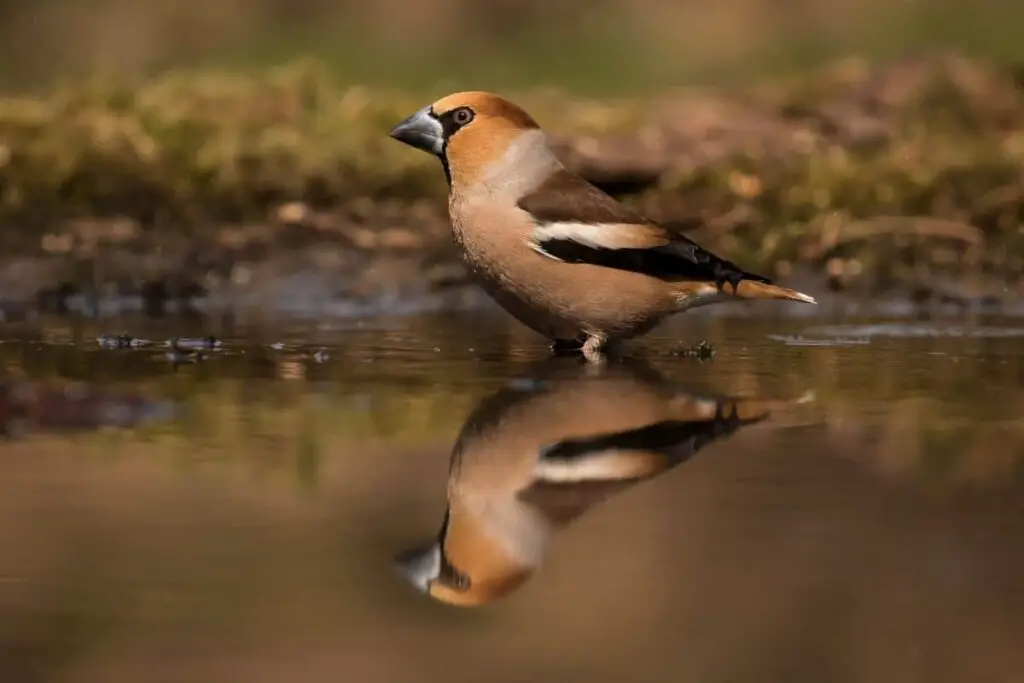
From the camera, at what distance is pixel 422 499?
4297mm

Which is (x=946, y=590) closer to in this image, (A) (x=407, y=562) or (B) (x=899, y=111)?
(A) (x=407, y=562)

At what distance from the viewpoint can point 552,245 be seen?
6.80 m

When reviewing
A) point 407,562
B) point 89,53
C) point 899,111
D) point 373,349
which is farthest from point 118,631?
point 89,53

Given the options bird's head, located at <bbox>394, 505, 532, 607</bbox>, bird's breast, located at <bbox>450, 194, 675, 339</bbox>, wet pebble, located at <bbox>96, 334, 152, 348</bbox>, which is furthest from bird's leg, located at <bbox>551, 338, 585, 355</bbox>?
bird's head, located at <bbox>394, 505, 532, 607</bbox>

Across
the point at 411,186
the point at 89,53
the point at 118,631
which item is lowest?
the point at 118,631

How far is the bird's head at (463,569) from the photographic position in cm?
345

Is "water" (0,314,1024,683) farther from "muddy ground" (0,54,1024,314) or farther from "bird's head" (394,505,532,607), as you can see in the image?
"muddy ground" (0,54,1024,314)

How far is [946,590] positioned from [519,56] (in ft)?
35.8

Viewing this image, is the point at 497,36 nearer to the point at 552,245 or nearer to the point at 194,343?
the point at 194,343

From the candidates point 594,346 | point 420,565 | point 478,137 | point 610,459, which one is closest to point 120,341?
point 478,137

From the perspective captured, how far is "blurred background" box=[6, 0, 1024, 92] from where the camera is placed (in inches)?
524

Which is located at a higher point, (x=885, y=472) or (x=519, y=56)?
(x=519, y=56)

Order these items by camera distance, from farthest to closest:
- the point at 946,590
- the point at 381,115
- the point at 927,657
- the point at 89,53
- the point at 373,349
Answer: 1. the point at 89,53
2. the point at 381,115
3. the point at 373,349
4. the point at 946,590
5. the point at 927,657

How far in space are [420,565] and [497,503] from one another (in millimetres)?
570
